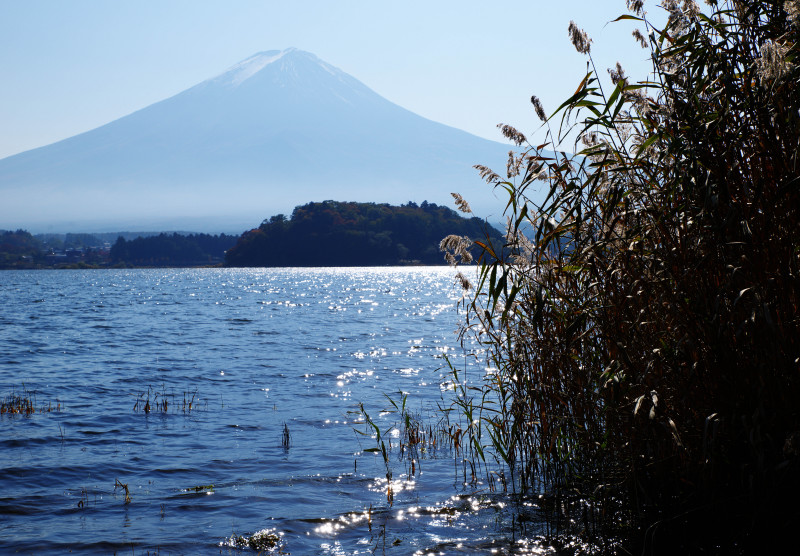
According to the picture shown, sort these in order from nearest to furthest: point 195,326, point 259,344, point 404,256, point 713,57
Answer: point 713,57 < point 259,344 < point 195,326 < point 404,256

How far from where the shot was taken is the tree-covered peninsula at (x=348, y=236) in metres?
152

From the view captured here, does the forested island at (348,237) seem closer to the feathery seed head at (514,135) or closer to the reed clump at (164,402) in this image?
the reed clump at (164,402)

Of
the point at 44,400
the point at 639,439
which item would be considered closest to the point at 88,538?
the point at 639,439

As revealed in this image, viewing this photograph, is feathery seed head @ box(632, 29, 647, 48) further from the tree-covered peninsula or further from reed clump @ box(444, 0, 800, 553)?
the tree-covered peninsula

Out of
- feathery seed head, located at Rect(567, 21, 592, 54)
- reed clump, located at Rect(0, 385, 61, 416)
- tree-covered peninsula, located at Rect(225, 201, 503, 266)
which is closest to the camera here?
feathery seed head, located at Rect(567, 21, 592, 54)

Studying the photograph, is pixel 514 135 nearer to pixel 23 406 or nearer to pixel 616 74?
pixel 616 74

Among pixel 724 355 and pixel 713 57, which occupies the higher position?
pixel 713 57

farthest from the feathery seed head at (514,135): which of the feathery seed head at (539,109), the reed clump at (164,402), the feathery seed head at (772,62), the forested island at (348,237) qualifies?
the forested island at (348,237)

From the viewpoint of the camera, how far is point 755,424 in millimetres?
4027

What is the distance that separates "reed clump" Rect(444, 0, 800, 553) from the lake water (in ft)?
5.94

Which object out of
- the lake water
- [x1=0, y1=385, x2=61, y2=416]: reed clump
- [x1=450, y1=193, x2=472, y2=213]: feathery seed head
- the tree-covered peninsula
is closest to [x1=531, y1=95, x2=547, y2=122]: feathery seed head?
[x1=450, y1=193, x2=472, y2=213]: feathery seed head

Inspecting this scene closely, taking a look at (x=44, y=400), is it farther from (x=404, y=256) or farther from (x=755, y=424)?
(x=404, y=256)

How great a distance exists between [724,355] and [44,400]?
15.0 meters

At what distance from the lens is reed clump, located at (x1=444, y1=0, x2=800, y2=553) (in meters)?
4.17
